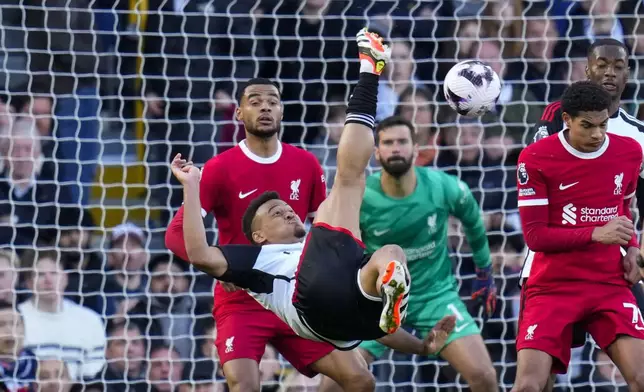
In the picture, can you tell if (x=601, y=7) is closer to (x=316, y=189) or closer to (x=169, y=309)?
(x=316, y=189)

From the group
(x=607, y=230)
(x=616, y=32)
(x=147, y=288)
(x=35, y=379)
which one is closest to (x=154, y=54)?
(x=147, y=288)

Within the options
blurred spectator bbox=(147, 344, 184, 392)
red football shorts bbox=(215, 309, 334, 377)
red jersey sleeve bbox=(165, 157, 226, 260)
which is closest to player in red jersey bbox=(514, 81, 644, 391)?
red football shorts bbox=(215, 309, 334, 377)

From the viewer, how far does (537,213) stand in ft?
19.2

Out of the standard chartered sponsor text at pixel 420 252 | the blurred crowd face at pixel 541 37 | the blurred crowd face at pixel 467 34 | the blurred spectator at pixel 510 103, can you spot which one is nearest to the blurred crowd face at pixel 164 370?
the standard chartered sponsor text at pixel 420 252

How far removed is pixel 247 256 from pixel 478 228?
6.40 feet

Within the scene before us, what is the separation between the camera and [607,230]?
5609mm

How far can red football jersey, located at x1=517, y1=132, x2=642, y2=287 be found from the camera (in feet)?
19.2

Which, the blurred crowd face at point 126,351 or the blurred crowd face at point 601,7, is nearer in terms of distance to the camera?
the blurred crowd face at point 126,351

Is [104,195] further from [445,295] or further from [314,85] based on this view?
[445,295]

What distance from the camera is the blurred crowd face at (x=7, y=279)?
26.5 ft

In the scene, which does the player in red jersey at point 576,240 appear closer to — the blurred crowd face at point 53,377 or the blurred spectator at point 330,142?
the blurred spectator at point 330,142

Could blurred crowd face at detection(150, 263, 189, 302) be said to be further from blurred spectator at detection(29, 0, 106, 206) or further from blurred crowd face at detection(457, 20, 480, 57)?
blurred crowd face at detection(457, 20, 480, 57)

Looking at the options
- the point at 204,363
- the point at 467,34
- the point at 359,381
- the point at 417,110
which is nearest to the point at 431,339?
the point at 359,381

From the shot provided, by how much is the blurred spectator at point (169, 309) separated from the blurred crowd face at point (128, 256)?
2.9 inches
